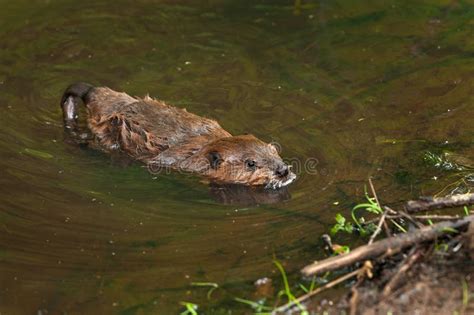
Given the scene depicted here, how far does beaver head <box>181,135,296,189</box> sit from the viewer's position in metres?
6.28

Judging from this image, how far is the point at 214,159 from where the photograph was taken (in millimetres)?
6461

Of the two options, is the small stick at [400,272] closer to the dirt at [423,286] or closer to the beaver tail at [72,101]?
the dirt at [423,286]

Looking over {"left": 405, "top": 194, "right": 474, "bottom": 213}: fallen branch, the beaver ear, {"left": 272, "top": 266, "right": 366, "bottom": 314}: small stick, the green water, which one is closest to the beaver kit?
the beaver ear

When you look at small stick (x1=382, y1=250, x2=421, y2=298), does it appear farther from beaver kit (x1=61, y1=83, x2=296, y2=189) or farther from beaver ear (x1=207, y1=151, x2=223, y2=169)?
beaver ear (x1=207, y1=151, x2=223, y2=169)

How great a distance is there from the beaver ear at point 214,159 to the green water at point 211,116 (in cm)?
20

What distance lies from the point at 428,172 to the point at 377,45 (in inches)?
107

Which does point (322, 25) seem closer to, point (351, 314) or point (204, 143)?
point (204, 143)

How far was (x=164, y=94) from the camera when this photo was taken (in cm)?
775

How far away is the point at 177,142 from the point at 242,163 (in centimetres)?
57

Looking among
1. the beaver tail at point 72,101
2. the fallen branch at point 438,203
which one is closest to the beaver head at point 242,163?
the beaver tail at point 72,101

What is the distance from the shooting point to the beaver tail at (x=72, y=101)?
280 inches

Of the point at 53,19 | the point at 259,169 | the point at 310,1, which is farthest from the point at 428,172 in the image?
the point at 53,19

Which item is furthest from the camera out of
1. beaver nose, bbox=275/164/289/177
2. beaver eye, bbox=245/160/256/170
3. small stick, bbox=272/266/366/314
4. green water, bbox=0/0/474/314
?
beaver eye, bbox=245/160/256/170

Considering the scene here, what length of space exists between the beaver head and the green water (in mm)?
160
